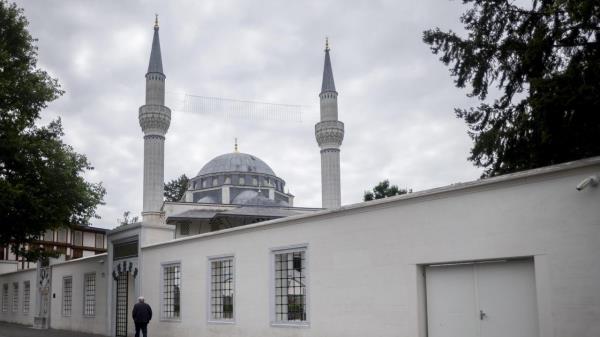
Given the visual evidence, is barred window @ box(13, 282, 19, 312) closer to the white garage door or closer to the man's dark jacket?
the man's dark jacket

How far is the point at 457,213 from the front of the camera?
998cm

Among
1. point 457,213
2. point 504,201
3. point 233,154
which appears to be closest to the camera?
point 504,201

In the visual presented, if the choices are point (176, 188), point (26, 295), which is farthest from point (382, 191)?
point (176, 188)

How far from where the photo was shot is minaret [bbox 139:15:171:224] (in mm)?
43094

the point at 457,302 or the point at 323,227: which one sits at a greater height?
the point at 323,227

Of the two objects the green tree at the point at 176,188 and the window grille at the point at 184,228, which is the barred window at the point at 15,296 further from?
the green tree at the point at 176,188

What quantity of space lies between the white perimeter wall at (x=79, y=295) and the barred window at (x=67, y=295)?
0.65 feet

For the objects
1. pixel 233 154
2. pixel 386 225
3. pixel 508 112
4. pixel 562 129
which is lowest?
pixel 386 225

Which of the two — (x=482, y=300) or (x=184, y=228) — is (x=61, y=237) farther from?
(x=482, y=300)

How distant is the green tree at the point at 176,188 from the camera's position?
7031 centimetres

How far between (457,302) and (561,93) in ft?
16.8

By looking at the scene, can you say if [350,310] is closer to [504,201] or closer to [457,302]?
[457,302]

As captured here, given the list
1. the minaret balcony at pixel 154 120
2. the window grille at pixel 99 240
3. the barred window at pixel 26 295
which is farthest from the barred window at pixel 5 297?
the minaret balcony at pixel 154 120

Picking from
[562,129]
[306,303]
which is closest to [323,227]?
[306,303]
